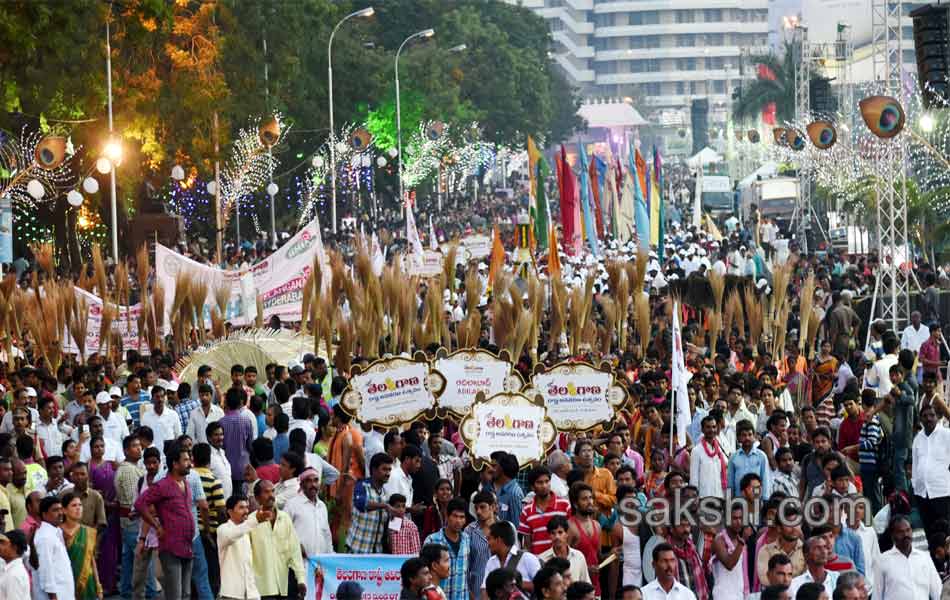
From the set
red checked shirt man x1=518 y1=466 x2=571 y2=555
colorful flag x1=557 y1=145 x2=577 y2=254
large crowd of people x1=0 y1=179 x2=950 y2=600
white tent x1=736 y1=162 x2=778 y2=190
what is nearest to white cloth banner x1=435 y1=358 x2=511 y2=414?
large crowd of people x1=0 y1=179 x2=950 y2=600

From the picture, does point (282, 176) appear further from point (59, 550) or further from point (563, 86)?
point (563, 86)

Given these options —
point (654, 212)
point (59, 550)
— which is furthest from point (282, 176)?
point (59, 550)

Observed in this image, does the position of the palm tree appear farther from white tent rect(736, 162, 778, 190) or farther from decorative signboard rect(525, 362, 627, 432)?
decorative signboard rect(525, 362, 627, 432)

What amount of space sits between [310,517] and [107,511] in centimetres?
224

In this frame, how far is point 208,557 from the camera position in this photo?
564 inches

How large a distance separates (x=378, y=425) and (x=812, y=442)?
3.04 metres

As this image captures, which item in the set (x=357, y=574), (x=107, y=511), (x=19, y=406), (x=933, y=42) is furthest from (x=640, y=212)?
(x=357, y=574)

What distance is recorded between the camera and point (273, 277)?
83.2 feet

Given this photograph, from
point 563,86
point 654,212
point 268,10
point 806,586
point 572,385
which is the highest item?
point 563,86

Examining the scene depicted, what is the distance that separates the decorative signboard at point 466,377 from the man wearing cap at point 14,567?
453cm

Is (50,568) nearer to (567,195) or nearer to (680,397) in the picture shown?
(680,397)

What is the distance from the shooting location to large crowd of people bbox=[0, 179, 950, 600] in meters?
11.7

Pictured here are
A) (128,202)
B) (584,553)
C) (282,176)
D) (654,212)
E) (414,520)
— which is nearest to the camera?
(584,553)

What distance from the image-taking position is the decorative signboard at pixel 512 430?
1416cm
